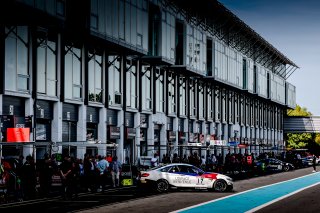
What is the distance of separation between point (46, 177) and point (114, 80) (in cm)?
2025

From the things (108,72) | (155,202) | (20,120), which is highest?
(108,72)

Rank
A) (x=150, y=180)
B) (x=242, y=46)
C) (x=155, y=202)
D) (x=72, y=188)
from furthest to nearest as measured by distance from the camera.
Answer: (x=242, y=46)
(x=150, y=180)
(x=72, y=188)
(x=155, y=202)

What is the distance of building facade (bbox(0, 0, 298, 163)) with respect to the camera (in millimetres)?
37812

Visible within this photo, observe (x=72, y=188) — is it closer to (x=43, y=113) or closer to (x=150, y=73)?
(x=43, y=113)

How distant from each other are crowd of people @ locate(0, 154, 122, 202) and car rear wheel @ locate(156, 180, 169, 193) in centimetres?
274

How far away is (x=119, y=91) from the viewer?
52.2 m

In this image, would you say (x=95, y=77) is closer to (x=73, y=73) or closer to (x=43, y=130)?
(x=73, y=73)

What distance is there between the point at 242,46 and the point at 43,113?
55198mm

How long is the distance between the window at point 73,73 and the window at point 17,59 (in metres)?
5.07

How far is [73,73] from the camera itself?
4478 centimetres

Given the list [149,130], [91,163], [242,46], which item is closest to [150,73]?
[149,130]

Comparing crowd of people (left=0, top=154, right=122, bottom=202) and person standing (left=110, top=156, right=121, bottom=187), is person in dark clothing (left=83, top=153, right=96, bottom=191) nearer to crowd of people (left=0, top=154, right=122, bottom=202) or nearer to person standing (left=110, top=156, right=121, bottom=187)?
crowd of people (left=0, top=154, right=122, bottom=202)

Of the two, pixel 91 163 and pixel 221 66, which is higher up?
pixel 221 66

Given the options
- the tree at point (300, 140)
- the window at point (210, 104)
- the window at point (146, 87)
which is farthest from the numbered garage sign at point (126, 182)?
the tree at point (300, 140)
